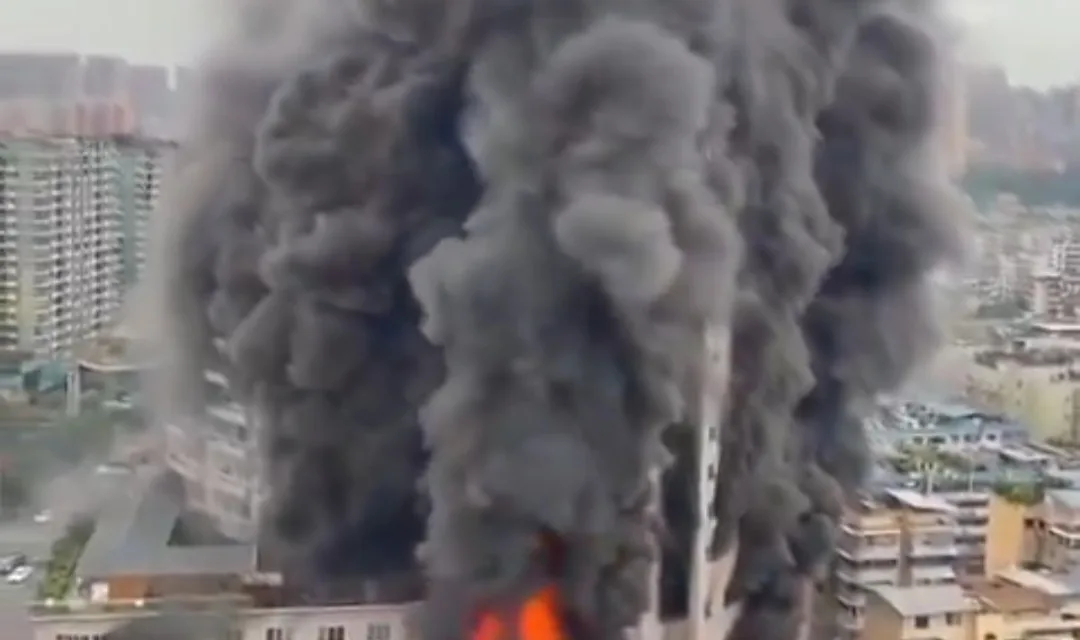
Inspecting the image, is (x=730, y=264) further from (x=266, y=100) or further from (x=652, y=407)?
(x=266, y=100)

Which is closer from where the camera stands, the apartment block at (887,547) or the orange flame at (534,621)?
the orange flame at (534,621)

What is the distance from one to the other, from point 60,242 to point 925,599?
2.47m

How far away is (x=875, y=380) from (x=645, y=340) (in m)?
1.02

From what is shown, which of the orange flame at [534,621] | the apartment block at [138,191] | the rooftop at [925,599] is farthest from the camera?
the rooftop at [925,599]

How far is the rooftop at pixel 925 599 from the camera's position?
4227 mm

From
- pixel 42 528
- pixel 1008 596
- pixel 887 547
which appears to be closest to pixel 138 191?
pixel 42 528

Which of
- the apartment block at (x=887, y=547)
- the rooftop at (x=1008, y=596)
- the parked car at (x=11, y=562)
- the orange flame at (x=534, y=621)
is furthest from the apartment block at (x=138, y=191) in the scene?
the rooftop at (x=1008, y=596)

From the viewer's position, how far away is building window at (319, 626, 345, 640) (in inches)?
152

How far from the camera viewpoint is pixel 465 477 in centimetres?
357

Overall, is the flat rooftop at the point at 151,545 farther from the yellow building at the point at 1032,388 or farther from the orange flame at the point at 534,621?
the yellow building at the point at 1032,388

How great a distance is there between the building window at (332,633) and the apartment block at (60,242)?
93 cm

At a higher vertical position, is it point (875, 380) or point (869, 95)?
point (869, 95)

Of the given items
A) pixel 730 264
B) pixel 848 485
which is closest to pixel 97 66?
pixel 730 264

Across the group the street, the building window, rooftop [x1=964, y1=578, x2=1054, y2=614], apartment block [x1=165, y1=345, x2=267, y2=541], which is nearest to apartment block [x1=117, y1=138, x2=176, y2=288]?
apartment block [x1=165, y1=345, x2=267, y2=541]
